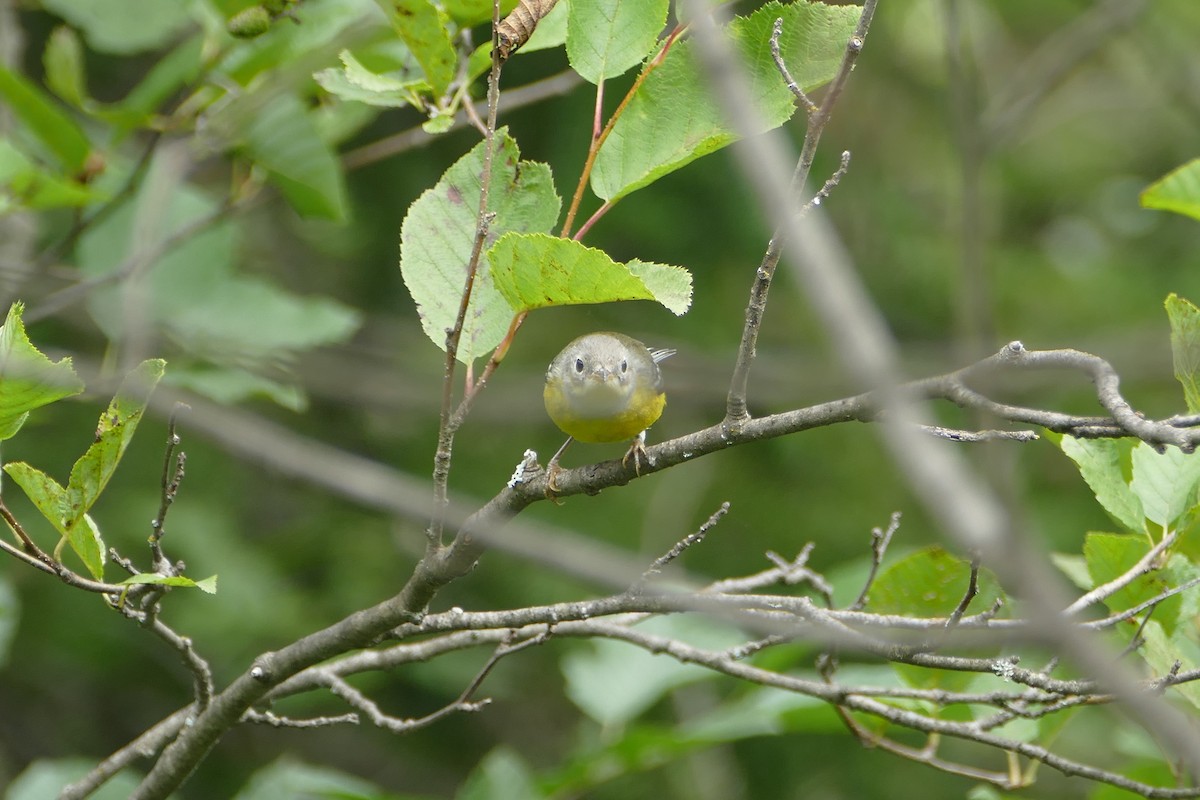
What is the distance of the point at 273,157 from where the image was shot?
8.45 ft

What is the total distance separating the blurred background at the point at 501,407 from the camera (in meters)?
3.12

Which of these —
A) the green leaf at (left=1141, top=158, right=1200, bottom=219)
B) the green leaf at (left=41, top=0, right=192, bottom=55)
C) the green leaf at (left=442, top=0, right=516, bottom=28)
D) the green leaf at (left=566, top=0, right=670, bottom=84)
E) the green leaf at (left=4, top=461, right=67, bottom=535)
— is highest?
the green leaf at (left=566, top=0, right=670, bottom=84)

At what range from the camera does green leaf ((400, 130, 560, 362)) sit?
1558 millimetres

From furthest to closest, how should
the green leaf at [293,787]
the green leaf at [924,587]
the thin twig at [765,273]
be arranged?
the green leaf at [293,787]
the green leaf at [924,587]
the thin twig at [765,273]

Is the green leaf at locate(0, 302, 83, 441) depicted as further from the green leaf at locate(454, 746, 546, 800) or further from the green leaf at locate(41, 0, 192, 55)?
the green leaf at locate(41, 0, 192, 55)

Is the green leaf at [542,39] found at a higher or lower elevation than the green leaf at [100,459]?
higher

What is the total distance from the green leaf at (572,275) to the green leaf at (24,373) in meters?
0.50

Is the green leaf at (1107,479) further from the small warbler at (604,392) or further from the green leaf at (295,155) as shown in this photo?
the green leaf at (295,155)

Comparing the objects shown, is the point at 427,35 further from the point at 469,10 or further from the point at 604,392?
the point at 604,392

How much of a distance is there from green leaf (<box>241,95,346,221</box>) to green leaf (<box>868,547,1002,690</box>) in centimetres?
144

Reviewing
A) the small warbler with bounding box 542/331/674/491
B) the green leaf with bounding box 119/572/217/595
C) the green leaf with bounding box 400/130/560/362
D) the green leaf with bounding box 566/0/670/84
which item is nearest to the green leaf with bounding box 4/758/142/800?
the green leaf with bounding box 119/572/217/595

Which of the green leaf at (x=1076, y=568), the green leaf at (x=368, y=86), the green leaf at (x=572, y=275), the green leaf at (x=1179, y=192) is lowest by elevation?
the green leaf at (x=1076, y=568)

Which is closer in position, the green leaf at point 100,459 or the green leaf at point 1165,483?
the green leaf at point 100,459

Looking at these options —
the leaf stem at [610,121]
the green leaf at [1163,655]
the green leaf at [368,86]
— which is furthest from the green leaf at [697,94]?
the green leaf at [1163,655]
